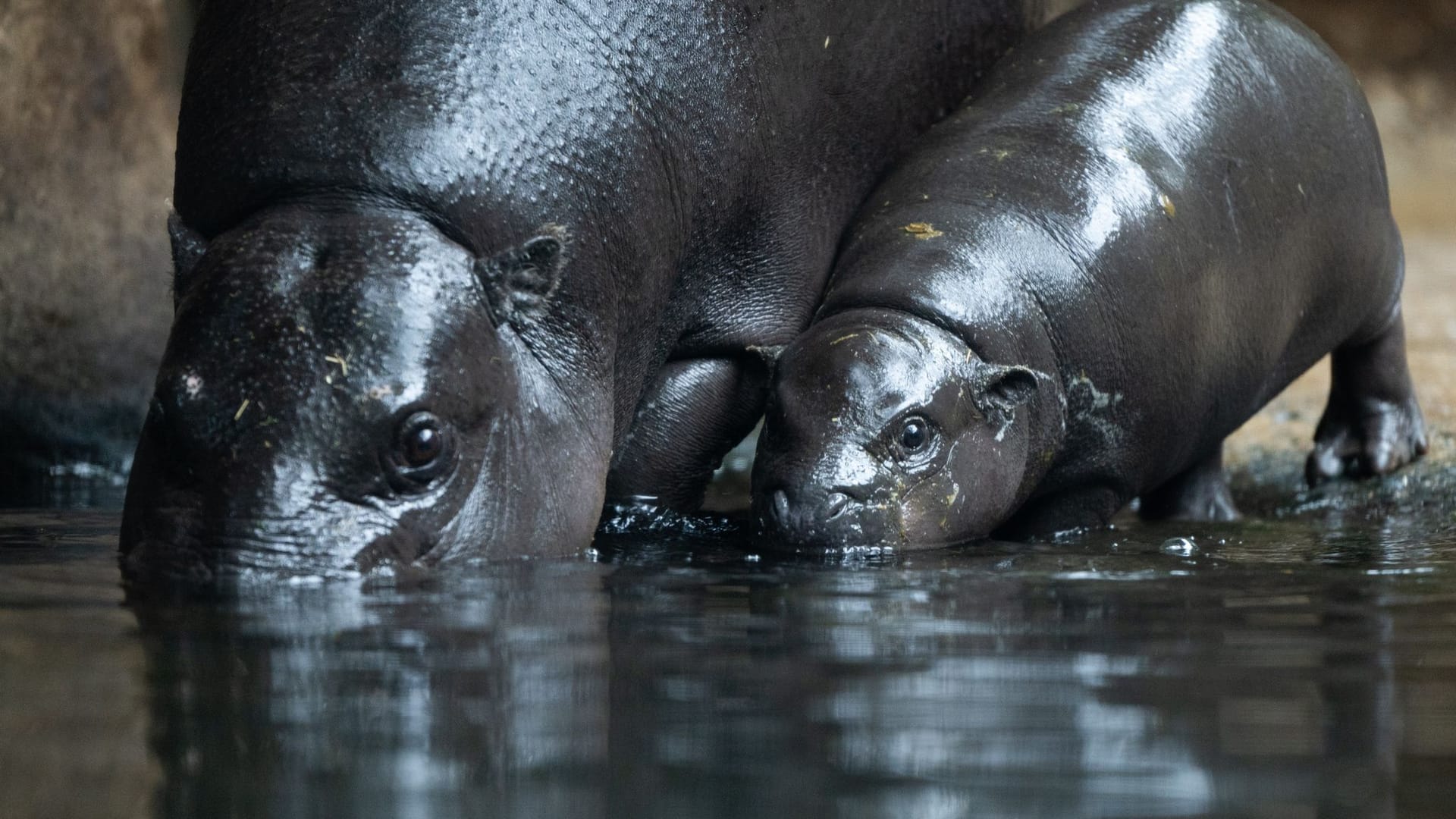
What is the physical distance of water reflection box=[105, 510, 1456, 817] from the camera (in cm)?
188

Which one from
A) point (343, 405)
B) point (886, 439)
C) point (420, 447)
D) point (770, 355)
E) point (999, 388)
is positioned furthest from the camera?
point (770, 355)

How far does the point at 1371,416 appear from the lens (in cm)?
622

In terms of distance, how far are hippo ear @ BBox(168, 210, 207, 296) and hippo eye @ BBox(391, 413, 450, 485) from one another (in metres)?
0.70

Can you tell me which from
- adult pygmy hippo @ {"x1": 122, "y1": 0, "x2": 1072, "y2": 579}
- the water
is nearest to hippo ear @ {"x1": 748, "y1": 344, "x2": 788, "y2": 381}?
adult pygmy hippo @ {"x1": 122, "y1": 0, "x2": 1072, "y2": 579}

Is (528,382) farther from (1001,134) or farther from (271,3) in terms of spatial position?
(1001,134)

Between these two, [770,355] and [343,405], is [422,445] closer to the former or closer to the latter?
[343,405]

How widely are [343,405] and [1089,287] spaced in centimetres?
222

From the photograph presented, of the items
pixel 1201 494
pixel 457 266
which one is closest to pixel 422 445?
pixel 457 266

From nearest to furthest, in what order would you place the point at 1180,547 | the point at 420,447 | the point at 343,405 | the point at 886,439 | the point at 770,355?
the point at 343,405, the point at 420,447, the point at 1180,547, the point at 886,439, the point at 770,355

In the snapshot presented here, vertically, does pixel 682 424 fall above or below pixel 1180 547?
above

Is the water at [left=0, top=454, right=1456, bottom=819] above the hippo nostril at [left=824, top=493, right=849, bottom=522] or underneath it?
underneath

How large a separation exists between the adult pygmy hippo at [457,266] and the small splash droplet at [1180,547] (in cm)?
136

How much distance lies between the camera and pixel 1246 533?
189 inches

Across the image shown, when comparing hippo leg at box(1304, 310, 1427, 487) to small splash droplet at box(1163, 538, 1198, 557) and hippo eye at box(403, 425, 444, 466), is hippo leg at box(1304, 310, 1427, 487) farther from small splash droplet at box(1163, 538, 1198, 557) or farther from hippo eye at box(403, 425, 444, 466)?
hippo eye at box(403, 425, 444, 466)
